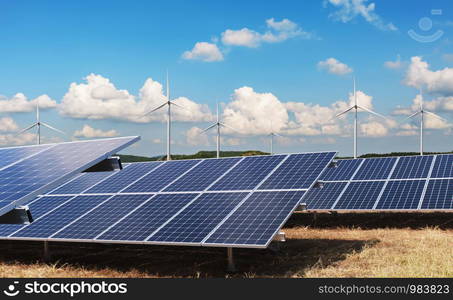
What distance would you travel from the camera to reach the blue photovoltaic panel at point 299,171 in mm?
17594

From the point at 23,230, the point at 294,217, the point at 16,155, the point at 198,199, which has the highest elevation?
the point at 16,155

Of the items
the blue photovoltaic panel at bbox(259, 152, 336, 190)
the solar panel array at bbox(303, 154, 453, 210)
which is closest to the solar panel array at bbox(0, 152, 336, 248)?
the blue photovoltaic panel at bbox(259, 152, 336, 190)

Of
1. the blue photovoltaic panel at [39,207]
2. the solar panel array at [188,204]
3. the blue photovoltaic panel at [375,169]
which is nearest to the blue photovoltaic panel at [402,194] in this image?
the blue photovoltaic panel at [375,169]

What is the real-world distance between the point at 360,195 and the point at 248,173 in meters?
9.87

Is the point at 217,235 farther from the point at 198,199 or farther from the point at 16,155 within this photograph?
the point at 16,155

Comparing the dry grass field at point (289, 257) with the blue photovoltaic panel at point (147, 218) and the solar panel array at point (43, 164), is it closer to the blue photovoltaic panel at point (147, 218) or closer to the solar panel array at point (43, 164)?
the blue photovoltaic panel at point (147, 218)

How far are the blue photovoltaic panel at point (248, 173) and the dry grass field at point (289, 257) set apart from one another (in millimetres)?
2600

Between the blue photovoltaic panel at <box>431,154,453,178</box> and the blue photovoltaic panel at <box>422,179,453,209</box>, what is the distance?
844mm

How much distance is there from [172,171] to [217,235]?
8.20 m

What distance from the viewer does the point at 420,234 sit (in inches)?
915

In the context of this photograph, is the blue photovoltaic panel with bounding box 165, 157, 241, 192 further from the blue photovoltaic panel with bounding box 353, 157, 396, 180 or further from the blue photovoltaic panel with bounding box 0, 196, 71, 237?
the blue photovoltaic panel with bounding box 353, 157, 396, 180

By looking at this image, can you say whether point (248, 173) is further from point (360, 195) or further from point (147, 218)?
point (360, 195)

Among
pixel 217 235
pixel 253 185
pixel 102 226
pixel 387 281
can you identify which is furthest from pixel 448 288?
pixel 102 226

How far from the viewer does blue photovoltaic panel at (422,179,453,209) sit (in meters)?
24.2
